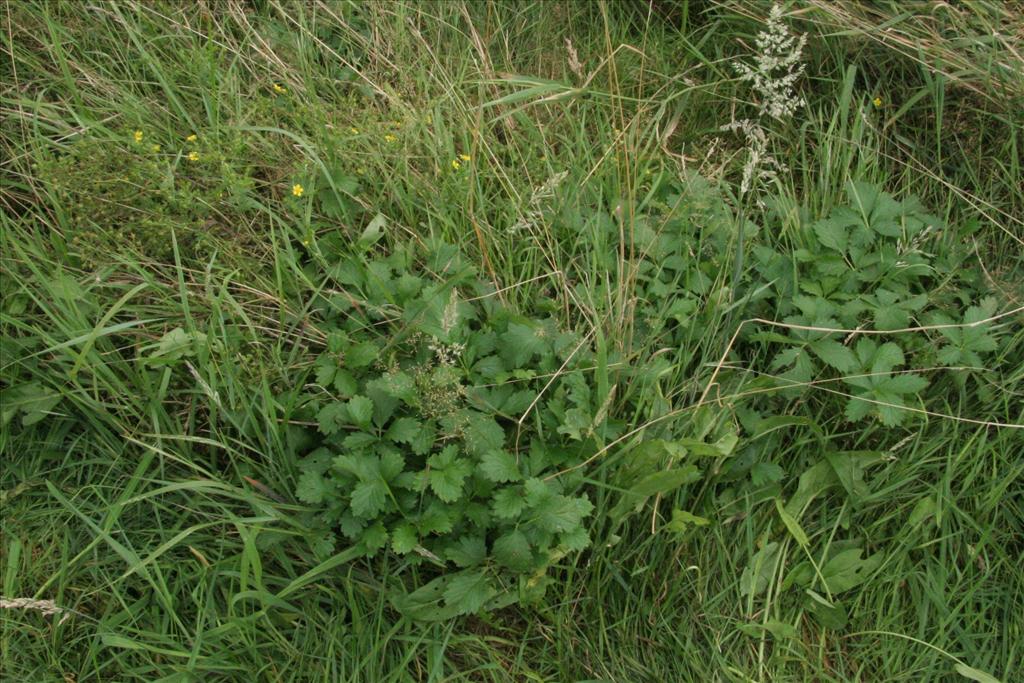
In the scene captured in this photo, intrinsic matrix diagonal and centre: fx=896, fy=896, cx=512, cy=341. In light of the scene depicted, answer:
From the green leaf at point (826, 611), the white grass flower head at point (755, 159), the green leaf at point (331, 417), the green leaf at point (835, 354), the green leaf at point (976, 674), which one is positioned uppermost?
the white grass flower head at point (755, 159)

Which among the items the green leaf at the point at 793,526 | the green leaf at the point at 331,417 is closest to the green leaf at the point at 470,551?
the green leaf at the point at 331,417

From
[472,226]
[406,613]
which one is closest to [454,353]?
[472,226]

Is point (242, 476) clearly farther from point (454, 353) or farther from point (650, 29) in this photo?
point (650, 29)

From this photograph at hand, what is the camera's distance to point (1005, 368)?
233 cm

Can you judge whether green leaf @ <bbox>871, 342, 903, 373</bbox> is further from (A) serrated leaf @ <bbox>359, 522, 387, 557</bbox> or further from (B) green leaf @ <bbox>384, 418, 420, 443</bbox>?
(A) serrated leaf @ <bbox>359, 522, 387, 557</bbox>

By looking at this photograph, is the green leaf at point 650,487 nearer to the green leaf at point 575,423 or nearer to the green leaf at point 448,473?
the green leaf at point 575,423

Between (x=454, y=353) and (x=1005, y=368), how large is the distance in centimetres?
144

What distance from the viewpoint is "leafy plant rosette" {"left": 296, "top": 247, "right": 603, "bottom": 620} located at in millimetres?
1903

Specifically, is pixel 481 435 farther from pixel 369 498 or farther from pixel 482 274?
pixel 482 274

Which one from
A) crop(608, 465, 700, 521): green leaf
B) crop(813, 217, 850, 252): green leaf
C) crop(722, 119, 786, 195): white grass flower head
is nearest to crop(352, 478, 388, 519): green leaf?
crop(608, 465, 700, 521): green leaf

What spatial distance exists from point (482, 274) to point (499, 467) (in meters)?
0.58

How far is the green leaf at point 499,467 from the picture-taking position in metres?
1.89

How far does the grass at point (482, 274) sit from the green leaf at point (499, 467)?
231 mm

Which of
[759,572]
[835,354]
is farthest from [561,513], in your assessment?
[835,354]
